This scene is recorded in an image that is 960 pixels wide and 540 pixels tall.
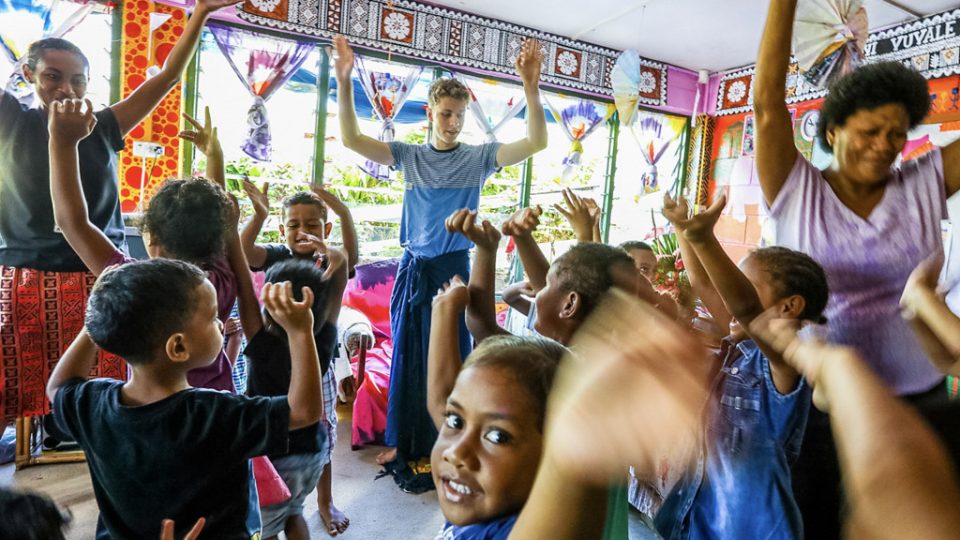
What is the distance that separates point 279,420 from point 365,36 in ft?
13.8

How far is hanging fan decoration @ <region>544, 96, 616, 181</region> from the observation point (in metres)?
5.69

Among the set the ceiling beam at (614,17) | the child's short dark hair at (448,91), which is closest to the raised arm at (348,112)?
the child's short dark hair at (448,91)

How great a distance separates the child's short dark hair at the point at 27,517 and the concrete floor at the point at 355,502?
150 cm

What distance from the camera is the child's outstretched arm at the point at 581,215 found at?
1.57 m

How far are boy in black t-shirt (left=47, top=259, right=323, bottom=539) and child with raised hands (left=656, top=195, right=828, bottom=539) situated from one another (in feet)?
2.71

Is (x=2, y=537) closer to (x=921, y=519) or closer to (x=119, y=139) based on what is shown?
(x=921, y=519)

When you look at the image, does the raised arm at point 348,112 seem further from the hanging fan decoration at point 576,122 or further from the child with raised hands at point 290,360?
the hanging fan decoration at point 576,122

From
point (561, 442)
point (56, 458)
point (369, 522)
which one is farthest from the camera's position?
point (56, 458)

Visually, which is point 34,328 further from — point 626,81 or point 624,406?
point 626,81

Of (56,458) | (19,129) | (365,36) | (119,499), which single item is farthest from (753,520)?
(365,36)

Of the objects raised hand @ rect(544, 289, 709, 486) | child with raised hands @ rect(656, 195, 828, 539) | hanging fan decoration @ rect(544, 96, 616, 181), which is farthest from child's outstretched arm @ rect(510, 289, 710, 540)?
hanging fan decoration @ rect(544, 96, 616, 181)

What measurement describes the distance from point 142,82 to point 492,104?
2.76m

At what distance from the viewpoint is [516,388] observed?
78 cm

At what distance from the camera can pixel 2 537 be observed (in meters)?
0.66
